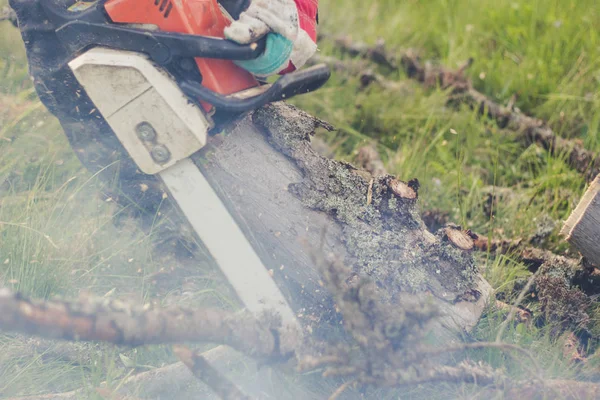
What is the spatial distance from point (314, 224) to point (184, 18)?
2.46 ft

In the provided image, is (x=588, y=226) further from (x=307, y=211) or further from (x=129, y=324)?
(x=129, y=324)

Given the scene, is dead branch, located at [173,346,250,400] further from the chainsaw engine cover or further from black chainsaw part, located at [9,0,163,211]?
black chainsaw part, located at [9,0,163,211]

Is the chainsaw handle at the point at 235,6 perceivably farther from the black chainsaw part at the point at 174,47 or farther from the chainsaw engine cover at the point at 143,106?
the chainsaw engine cover at the point at 143,106

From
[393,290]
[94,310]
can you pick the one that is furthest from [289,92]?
[94,310]

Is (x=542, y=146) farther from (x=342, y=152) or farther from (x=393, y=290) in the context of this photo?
(x=393, y=290)

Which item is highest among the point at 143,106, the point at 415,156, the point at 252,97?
the point at 252,97

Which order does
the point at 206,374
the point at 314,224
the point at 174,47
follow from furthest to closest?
the point at 314,224 → the point at 174,47 → the point at 206,374

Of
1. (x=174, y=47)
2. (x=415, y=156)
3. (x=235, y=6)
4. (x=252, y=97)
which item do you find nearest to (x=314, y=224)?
(x=252, y=97)

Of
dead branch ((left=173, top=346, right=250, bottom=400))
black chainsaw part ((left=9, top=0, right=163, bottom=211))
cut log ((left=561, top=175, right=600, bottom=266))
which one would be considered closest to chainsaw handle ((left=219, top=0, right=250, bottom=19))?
black chainsaw part ((left=9, top=0, right=163, bottom=211))

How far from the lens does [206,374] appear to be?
1.48 meters

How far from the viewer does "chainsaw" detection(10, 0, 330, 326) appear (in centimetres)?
159

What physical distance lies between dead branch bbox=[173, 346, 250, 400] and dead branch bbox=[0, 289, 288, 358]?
0.04 m

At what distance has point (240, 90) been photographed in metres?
1.71

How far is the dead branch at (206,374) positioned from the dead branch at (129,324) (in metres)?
0.04
